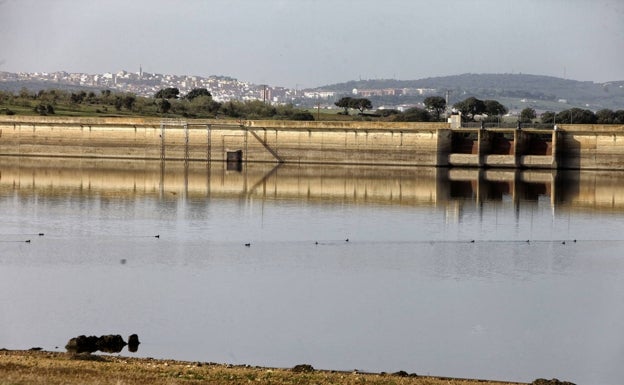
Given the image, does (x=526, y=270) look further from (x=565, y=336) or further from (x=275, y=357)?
(x=275, y=357)

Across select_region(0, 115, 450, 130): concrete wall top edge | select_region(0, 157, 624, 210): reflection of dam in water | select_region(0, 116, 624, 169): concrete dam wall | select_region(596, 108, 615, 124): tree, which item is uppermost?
select_region(596, 108, 615, 124): tree

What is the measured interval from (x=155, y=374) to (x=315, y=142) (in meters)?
52.6

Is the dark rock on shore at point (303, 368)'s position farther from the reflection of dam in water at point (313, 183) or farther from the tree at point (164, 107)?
the tree at point (164, 107)

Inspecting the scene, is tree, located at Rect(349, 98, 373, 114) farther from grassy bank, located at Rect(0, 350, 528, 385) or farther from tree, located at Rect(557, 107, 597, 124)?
grassy bank, located at Rect(0, 350, 528, 385)

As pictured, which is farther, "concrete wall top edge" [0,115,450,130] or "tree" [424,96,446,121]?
"tree" [424,96,446,121]

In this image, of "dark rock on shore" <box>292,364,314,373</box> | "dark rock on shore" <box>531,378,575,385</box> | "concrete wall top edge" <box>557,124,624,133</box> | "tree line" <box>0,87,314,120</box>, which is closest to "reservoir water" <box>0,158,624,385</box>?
"dark rock on shore" <box>292,364,314,373</box>

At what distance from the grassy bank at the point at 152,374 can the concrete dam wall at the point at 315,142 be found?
49820 mm

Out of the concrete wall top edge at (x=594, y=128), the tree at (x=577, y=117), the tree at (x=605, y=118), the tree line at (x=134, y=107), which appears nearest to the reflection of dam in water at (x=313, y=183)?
the concrete wall top edge at (x=594, y=128)

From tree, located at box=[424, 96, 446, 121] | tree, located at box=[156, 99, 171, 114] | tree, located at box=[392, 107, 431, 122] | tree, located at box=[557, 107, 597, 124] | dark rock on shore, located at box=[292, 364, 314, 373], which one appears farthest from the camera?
tree, located at box=[424, 96, 446, 121]

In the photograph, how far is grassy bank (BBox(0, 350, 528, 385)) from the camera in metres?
14.2

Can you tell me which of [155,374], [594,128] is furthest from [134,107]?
[155,374]

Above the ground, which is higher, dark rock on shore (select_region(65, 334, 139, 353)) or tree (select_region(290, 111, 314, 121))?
tree (select_region(290, 111, 314, 121))

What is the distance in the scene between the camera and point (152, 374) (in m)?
14.8

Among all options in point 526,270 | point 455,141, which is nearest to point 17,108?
point 455,141
